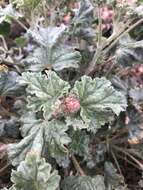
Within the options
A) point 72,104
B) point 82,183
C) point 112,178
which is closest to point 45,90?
point 72,104

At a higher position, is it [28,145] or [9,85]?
[9,85]

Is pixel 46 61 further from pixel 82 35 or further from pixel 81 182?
pixel 81 182

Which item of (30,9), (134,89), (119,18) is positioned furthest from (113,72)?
(30,9)

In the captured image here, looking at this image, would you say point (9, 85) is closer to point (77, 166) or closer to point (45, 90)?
point (45, 90)

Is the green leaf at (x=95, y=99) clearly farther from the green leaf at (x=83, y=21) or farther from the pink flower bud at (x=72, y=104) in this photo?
the green leaf at (x=83, y=21)

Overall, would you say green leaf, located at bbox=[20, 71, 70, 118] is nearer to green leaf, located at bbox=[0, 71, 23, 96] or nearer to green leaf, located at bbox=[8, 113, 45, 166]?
green leaf, located at bbox=[8, 113, 45, 166]
